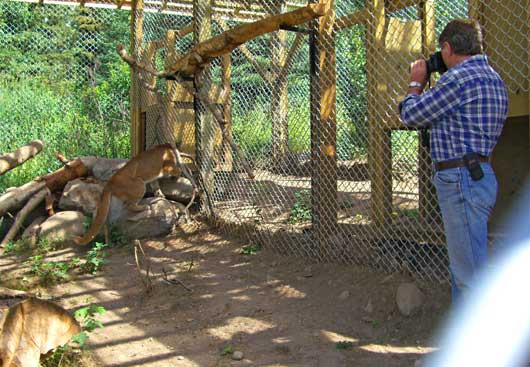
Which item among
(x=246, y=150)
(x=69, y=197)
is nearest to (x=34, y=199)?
(x=69, y=197)

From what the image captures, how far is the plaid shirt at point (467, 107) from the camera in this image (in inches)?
116

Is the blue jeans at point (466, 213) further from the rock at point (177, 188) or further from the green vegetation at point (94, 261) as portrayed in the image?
the rock at point (177, 188)

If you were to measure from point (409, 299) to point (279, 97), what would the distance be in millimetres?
3574

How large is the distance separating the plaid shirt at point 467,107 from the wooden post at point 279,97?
3683 millimetres

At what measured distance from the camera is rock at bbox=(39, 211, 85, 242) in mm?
7387

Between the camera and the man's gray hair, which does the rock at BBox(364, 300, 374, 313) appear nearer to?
the camera

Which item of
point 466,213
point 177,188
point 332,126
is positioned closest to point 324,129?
point 332,126

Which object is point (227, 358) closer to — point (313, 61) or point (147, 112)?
point (313, 61)

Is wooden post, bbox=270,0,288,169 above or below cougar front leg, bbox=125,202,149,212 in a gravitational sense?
above

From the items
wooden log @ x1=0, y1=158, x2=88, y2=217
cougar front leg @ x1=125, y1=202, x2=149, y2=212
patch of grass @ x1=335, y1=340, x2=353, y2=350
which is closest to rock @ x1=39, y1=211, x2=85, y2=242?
cougar front leg @ x1=125, y1=202, x2=149, y2=212

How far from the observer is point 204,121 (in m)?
7.62

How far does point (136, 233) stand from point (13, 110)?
715cm

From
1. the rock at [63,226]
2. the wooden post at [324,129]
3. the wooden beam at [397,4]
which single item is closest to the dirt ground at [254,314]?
the wooden post at [324,129]

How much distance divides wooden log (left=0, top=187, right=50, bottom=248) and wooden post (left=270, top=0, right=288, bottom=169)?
355 cm
